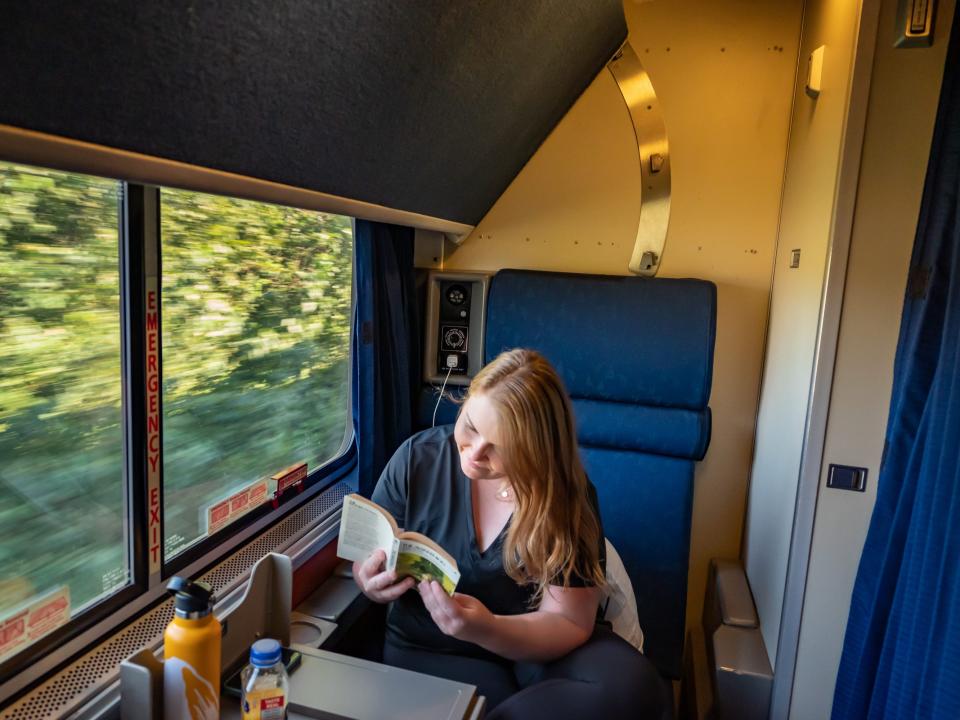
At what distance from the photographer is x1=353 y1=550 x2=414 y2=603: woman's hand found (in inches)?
62.7

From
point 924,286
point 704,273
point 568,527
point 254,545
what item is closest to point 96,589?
point 254,545

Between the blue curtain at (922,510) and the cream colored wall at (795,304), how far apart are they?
0.79 ft

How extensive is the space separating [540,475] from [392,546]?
0.39 m

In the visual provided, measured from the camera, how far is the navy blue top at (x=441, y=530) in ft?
5.78

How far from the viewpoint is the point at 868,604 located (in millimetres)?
1765

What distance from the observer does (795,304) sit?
7.16ft

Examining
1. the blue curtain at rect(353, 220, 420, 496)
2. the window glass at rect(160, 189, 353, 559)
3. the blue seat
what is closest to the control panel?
the blue curtain at rect(353, 220, 420, 496)

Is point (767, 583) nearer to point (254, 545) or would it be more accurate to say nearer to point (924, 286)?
point (924, 286)

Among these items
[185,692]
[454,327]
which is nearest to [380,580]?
[185,692]

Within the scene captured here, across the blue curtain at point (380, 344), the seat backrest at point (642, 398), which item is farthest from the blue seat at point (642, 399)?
the blue curtain at point (380, 344)

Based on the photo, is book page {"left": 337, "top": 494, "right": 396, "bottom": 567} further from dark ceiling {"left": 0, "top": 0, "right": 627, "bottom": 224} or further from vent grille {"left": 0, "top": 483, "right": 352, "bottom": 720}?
dark ceiling {"left": 0, "top": 0, "right": 627, "bottom": 224}

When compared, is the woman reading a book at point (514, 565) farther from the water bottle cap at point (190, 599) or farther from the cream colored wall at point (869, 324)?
the cream colored wall at point (869, 324)

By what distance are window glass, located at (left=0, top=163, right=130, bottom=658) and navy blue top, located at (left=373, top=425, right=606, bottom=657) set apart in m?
0.69

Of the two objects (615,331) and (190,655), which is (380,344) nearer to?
(615,331)
